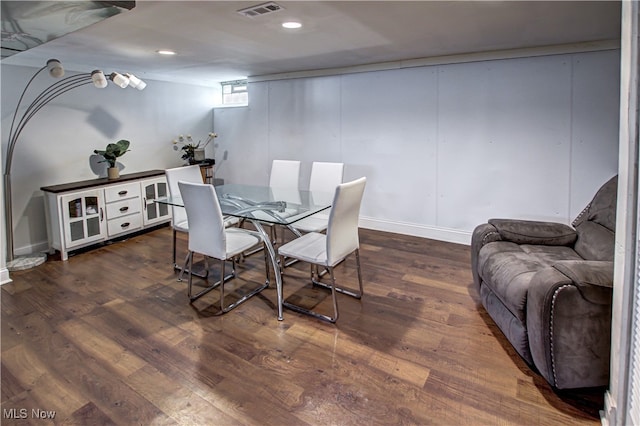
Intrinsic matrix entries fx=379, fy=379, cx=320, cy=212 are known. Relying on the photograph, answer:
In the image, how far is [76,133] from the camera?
4.45 meters

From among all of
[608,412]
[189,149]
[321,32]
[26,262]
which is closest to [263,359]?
[608,412]

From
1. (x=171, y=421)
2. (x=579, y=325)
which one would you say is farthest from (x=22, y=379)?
(x=579, y=325)

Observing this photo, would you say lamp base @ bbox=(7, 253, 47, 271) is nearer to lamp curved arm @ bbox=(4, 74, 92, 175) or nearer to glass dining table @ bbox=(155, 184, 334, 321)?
lamp curved arm @ bbox=(4, 74, 92, 175)

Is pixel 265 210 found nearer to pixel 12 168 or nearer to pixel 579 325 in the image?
pixel 579 325

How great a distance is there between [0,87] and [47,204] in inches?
48.3

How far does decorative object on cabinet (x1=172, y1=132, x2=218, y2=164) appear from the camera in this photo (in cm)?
567

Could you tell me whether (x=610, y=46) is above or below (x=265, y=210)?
above

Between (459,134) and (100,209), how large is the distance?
4.09m

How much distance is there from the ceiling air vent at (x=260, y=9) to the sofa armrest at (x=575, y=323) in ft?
7.08

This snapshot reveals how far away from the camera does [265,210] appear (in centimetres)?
310

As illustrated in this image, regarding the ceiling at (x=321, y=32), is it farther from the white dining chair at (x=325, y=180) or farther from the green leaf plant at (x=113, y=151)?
the white dining chair at (x=325, y=180)

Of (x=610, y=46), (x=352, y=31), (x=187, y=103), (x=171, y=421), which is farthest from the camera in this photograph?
(x=187, y=103)

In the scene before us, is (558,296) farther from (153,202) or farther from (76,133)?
(76,133)

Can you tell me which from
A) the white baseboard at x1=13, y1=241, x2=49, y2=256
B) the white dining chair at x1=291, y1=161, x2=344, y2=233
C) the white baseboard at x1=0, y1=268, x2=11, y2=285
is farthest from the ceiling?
the white baseboard at x1=0, y1=268, x2=11, y2=285
